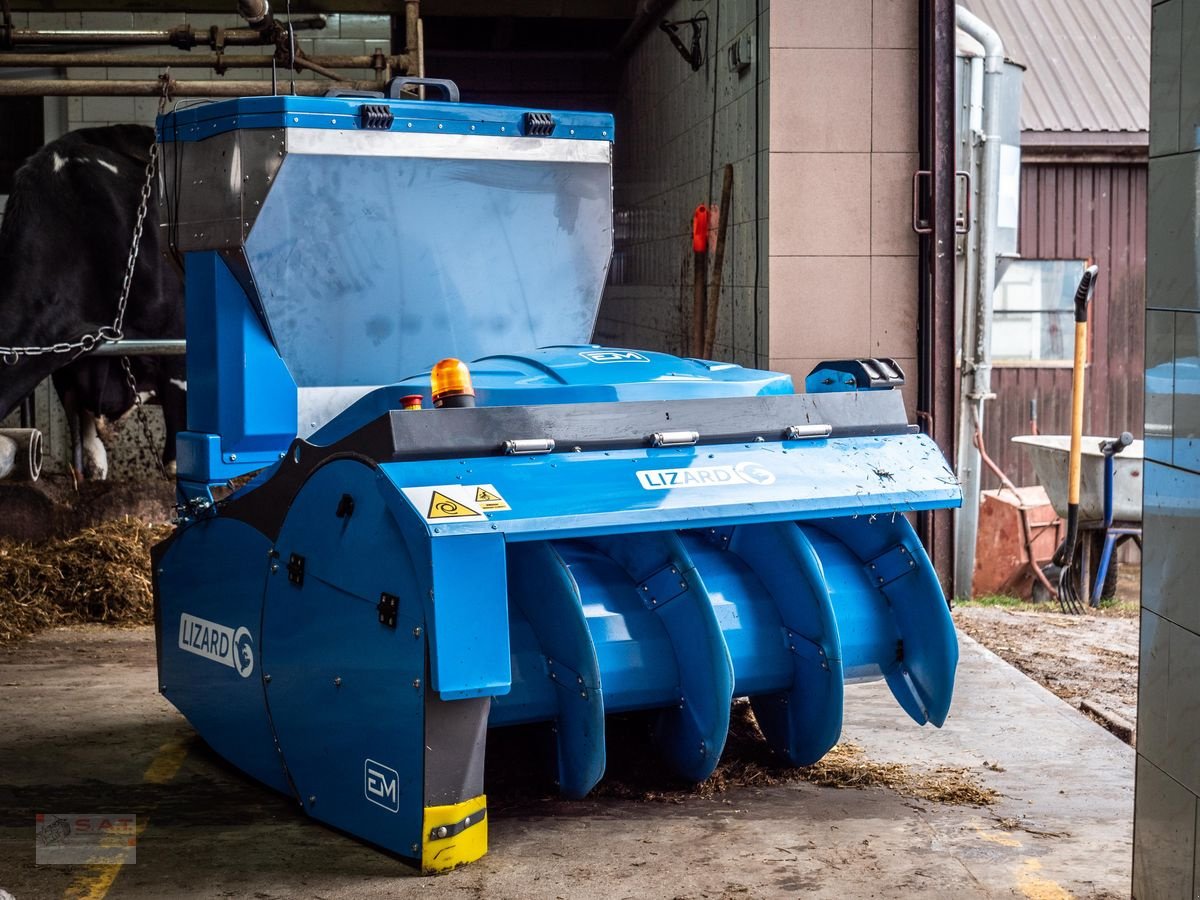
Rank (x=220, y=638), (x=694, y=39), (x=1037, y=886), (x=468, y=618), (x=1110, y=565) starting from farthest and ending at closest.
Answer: (x=1110, y=565), (x=694, y=39), (x=220, y=638), (x=1037, y=886), (x=468, y=618)

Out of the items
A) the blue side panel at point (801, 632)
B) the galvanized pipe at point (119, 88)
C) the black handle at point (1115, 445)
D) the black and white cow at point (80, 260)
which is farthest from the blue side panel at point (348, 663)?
the black handle at point (1115, 445)

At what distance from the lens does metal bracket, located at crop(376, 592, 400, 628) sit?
3.58 m

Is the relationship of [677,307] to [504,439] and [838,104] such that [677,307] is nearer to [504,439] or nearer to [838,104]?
[838,104]

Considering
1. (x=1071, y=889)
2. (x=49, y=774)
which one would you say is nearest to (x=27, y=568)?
(x=49, y=774)

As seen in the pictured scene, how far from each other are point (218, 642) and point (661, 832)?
1.45m

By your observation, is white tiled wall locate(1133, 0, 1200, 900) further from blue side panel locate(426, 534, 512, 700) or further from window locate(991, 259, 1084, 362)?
window locate(991, 259, 1084, 362)

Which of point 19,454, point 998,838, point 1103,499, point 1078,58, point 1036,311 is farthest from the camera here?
point 1078,58

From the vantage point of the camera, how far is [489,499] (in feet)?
11.6

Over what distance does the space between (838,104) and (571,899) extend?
4.39m

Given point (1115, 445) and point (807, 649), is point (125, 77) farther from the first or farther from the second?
point (807, 649)

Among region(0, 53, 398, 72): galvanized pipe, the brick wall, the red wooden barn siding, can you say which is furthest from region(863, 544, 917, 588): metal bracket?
the red wooden barn siding

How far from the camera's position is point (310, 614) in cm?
394

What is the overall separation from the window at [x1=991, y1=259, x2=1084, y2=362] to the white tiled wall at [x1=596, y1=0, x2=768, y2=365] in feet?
14.4

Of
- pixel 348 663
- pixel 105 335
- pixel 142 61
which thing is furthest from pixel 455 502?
pixel 142 61
